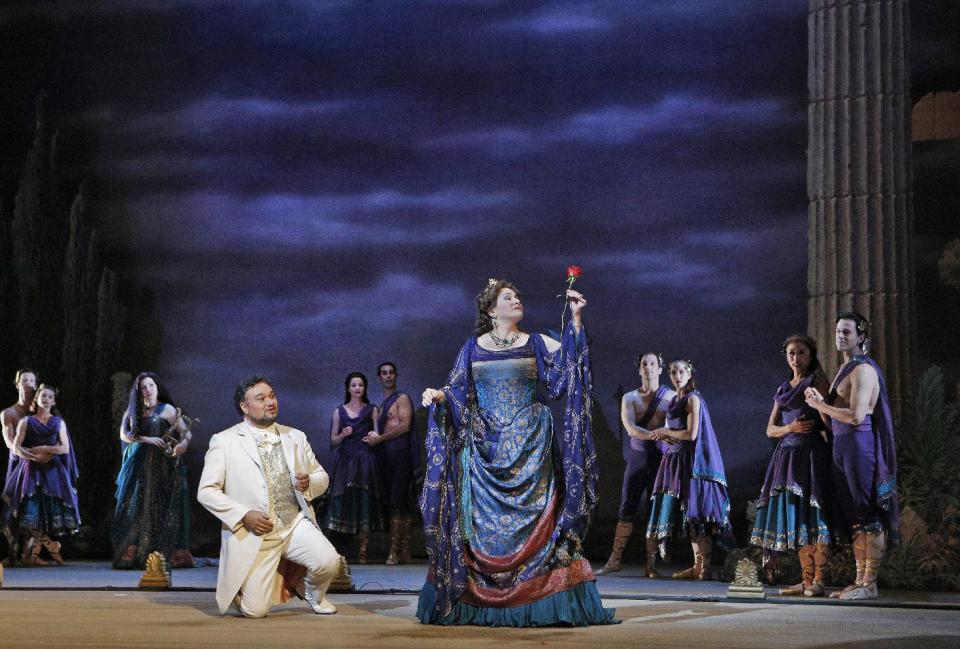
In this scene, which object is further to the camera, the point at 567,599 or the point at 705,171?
the point at 705,171

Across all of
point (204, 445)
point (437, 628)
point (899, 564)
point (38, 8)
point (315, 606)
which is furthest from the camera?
point (38, 8)

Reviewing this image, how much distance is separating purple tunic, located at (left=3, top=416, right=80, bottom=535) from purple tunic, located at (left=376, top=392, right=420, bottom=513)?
216 cm

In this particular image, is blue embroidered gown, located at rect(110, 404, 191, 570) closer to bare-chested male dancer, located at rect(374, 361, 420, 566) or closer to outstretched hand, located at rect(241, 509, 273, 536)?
bare-chested male dancer, located at rect(374, 361, 420, 566)

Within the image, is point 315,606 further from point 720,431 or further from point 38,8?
point 38,8

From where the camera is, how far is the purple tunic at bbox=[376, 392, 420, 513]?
972 cm

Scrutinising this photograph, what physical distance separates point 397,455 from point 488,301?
3.98 meters

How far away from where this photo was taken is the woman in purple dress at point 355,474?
973 cm

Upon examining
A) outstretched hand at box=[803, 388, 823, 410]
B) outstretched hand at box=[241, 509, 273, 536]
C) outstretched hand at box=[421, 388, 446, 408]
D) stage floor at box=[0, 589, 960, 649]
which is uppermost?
outstretched hand at box=[803, 388, 823, 410]

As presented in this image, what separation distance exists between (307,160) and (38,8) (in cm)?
329

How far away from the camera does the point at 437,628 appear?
216 inches

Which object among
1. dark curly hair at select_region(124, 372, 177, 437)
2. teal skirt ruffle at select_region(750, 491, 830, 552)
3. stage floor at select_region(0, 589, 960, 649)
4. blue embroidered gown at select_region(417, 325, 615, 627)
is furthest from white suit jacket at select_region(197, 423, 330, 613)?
dark curly hair at select_region(124, 372, 177, 437)

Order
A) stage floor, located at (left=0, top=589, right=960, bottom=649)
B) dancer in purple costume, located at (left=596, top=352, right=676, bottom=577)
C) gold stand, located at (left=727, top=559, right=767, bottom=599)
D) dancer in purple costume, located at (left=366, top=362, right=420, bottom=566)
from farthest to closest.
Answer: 1. dancer in purple costume, located at (left=366, top=362, right=420, bottom=566)
2. dancer in purple costume, located at (left=596, top=352, right=676, bottom=577)
3. gold stand, located at (left=727, top=559, right=767, bottom=599)
4. stage floor, located at (left=0, top=589, right=960, bottom=649)

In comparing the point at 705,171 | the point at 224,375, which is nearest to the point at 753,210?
the point at 705,171

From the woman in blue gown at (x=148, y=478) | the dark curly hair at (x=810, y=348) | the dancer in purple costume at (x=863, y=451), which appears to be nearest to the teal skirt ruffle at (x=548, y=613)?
the dancer in purple costume at (x=863, y=451)
